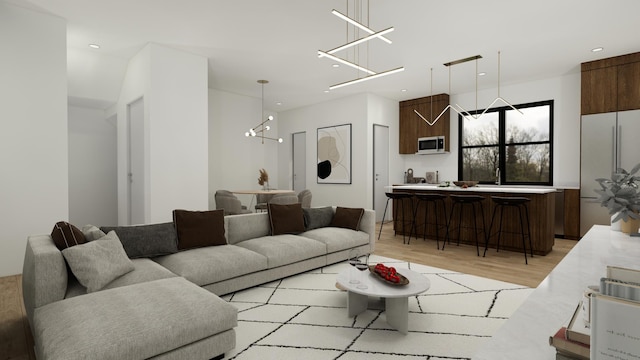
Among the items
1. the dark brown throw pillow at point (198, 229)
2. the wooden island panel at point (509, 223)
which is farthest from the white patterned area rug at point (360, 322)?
the wooden island panel at point (509, 223)

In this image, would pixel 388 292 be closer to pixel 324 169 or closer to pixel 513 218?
pixel 513 218

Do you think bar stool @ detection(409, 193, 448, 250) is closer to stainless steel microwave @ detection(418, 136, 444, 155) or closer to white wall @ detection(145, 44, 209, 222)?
stainless steel microwave @ detection(418, 136, 444, 155)

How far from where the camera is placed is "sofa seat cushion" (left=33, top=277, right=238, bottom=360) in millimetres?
1586

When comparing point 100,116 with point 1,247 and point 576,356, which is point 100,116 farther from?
point 576,356

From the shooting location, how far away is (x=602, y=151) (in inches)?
212

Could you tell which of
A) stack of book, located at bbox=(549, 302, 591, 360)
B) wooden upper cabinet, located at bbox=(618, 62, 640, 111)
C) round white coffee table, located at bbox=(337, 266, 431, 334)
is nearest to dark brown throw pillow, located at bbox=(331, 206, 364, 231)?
round white coffee table, located at bbox=(337, 266, 431, 334)

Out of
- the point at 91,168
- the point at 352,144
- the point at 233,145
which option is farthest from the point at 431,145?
the point at 91,168

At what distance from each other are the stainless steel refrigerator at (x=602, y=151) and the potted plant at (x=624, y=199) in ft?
11.1

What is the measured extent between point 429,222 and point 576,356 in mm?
5288

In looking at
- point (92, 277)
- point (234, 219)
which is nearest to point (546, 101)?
point (234, 219)

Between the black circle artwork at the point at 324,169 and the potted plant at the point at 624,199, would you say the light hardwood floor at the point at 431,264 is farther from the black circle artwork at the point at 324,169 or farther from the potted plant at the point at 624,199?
the black circle artwork at the point at 324,169

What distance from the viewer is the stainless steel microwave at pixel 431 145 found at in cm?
750

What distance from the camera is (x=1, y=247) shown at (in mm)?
3707

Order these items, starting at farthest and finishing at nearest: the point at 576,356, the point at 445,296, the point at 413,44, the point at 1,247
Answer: the point at 413,44
the point at 1,247
the point at 445,296
the point at 576,356
